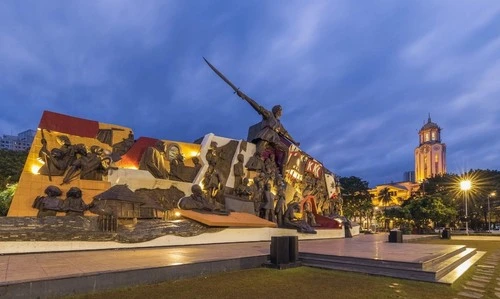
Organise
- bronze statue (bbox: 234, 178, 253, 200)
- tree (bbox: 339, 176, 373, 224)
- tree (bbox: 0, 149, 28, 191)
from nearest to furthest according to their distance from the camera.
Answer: bronze statue (bbox: 234, 178, 253, 200) → tree (bbox: 0, 149, 28, 191) → tree (bbox: 339, 176, 373, 224)

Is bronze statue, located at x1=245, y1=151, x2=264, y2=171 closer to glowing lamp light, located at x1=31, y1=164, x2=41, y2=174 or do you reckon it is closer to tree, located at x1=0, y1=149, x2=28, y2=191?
glowing lamp light, located at x1=31, y1=164, x2=41, y2=174

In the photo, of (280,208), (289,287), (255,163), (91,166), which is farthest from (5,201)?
(289,287)

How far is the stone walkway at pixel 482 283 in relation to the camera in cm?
701

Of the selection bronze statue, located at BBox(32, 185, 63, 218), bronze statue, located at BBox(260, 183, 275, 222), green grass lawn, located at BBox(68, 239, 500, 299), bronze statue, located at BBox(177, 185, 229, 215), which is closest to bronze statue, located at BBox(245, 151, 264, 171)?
bronze statue, located at BBox(260, 183, 275, 222)

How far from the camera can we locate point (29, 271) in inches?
267

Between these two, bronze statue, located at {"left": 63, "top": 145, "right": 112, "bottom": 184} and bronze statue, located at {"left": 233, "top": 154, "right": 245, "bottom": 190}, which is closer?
bronze statue, located at {"left": 63, "top": 145, "right": 112, "bottom": 184}

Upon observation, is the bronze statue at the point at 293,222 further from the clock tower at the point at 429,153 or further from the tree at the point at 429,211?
the clock tower at the point at 429,153

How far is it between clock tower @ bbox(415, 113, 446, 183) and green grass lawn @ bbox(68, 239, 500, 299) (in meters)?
116

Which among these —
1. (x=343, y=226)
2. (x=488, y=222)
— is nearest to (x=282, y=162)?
(x=343, y=226)

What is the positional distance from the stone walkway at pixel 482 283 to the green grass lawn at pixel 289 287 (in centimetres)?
18

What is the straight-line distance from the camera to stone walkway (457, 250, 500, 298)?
7.01 metres

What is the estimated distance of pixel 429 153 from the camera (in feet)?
387

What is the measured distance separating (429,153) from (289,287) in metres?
126

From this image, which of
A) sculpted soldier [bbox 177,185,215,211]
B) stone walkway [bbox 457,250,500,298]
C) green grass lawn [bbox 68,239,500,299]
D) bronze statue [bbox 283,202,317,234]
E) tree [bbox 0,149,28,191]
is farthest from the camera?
tree [bbox 0,149,28,191]
